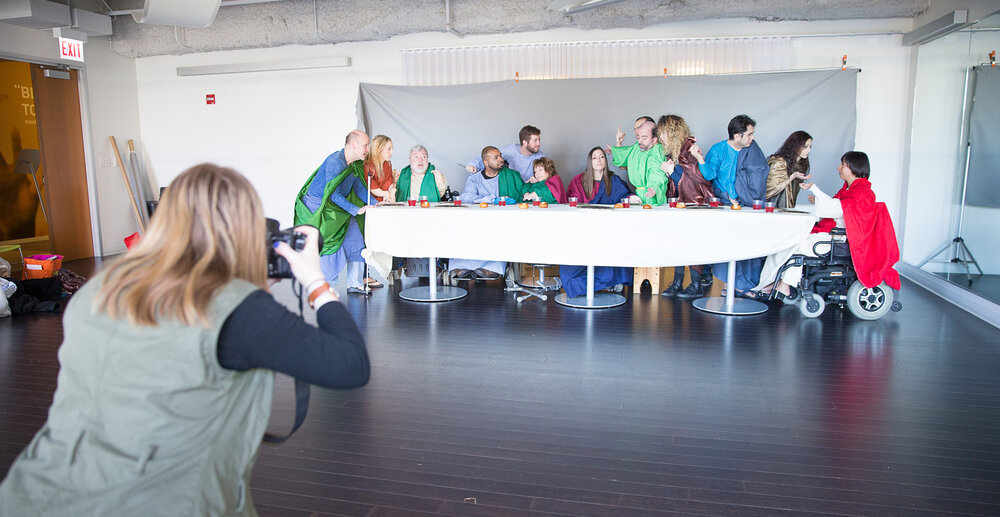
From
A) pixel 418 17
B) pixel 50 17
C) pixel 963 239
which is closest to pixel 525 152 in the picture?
pixel 418 17

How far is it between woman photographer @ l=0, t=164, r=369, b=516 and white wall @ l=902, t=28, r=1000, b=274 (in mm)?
5766

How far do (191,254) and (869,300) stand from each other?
449 centimetres

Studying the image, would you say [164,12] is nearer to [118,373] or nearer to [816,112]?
[118,373]

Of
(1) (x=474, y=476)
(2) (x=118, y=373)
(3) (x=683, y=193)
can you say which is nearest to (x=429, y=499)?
(1) (x=474, y=476)

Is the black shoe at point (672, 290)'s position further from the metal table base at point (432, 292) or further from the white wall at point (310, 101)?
the white wall at point (310, 101)

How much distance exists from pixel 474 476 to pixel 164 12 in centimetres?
432

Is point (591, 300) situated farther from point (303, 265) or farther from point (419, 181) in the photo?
point (303, 265)

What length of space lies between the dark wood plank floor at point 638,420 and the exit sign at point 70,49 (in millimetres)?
3837

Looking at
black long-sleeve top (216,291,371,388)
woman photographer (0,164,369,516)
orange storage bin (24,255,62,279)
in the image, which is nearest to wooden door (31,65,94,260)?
orange storage bin (24,255,62,279)

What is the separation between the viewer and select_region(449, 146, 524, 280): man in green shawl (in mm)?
5434

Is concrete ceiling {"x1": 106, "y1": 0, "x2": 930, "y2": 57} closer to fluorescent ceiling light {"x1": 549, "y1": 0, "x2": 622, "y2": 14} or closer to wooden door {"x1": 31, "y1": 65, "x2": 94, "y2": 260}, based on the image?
fluorescent ceiling light {"x1": 549, "y1": 0, "x2": 622, "y2": 14}

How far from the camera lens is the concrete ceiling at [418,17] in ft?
18.9

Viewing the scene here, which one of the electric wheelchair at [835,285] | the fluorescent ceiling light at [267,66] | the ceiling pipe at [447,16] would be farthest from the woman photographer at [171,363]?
the fluorescent ceiling light at [267,66]

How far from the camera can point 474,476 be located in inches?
89.3
